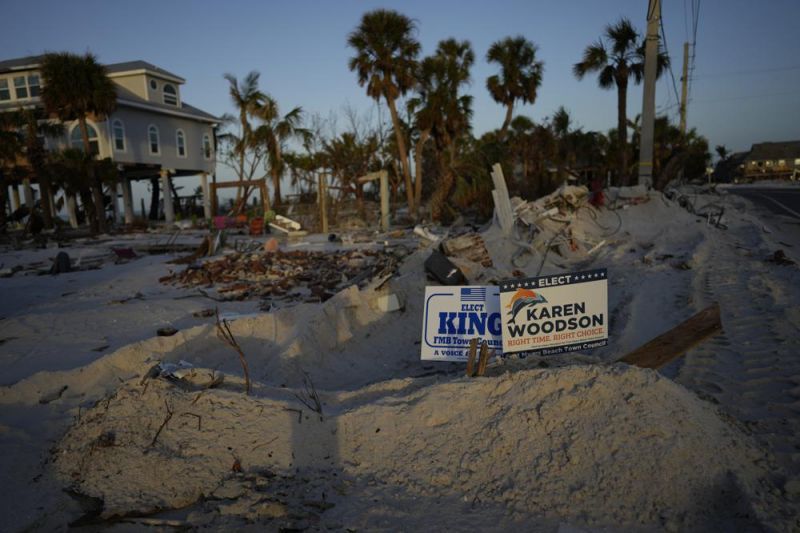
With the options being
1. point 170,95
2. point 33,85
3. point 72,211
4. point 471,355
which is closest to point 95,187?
point 72,211

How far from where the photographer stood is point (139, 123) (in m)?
29.0

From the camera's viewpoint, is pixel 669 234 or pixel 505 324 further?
pixel 669 234

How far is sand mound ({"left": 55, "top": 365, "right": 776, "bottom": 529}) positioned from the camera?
292cm

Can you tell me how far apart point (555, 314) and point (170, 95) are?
34.0 metres

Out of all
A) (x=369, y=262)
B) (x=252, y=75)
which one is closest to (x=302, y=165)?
(x=252, y=75)

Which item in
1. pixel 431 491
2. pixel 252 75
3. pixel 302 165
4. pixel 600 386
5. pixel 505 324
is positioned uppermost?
pixel 252 75

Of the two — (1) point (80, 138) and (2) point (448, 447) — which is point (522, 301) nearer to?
(2) point (448, 447)

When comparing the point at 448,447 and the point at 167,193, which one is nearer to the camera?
the point at 448,447

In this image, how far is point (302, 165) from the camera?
3388 centimetres

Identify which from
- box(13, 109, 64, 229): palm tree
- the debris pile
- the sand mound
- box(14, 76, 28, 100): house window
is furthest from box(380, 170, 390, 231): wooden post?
box(14, 76, 28, 100): house window

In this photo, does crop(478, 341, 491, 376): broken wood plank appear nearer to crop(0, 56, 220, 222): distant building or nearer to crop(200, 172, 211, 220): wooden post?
crop(0, 56, 220, 222): distant building

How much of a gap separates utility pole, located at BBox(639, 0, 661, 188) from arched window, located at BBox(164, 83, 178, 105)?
1107 inches

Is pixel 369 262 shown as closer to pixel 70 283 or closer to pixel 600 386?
pixel 70 283

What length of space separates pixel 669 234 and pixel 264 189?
693 inches
